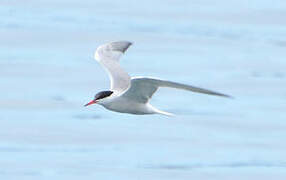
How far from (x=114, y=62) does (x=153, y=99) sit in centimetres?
685

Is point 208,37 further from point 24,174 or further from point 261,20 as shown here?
point 24,174

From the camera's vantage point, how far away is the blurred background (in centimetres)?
1688

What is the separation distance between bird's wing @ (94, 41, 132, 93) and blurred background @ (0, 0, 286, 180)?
202 centimetres

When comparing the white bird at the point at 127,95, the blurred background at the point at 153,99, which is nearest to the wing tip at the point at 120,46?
the white bird at the point at 127,95

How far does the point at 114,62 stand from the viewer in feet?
45.9

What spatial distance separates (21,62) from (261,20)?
9015mm

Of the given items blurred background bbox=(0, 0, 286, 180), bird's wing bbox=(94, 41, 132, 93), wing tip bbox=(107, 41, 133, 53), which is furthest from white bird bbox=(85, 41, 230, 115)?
blurred background bbox=(0, 0, 286, 180)

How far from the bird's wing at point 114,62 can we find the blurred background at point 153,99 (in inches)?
79.5

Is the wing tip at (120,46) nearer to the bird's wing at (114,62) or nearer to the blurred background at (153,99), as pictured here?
the bird's wing at (114,62)

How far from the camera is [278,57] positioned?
25.9 m

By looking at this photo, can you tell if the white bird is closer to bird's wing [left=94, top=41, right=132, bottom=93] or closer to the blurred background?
bird's wing [left=94, top=41, right=132, bottom=93]

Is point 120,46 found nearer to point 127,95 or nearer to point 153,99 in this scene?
point 127,95

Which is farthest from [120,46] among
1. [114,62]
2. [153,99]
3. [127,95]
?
[153,99]

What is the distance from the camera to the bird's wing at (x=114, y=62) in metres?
13.5
